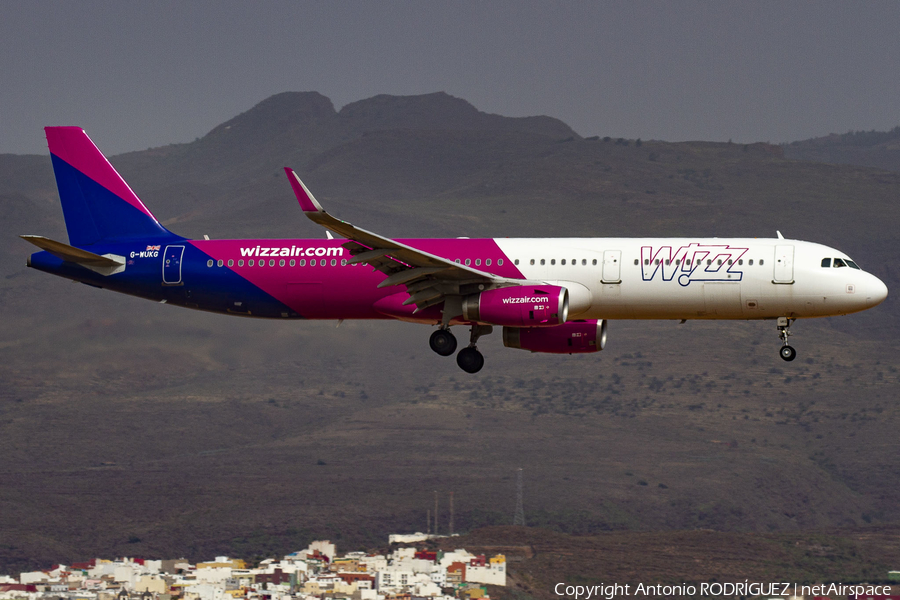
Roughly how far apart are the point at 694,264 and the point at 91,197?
2731cm

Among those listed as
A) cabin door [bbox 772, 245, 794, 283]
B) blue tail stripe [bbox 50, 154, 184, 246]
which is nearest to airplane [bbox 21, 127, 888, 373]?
cabin door [bbox 772, 245, 794, 283]

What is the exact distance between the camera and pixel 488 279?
174ft

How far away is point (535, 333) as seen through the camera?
5712cm

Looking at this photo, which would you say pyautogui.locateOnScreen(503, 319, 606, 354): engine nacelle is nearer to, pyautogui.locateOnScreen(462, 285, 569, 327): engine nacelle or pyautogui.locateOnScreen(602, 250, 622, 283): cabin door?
pyautogui.locateOnScreen(462, 285, 569, 327): engine nacelle

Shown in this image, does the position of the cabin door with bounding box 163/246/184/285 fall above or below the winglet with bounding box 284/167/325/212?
below

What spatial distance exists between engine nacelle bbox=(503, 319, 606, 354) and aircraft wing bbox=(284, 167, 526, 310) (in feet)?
13.5

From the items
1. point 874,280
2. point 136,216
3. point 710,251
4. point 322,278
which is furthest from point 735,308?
point 136,216

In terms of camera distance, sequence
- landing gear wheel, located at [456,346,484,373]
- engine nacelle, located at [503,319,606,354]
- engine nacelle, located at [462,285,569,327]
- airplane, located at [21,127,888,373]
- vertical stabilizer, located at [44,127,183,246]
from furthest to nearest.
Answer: vertical stabilizer, located at [44,127,183,246]
engine nacelle, located at [503,319,606,354]
landing gear wheel, located at [456,346,484,373]
airplane, located at [21,127,888,373]
engine nacelle, located at [462,285,569,327]

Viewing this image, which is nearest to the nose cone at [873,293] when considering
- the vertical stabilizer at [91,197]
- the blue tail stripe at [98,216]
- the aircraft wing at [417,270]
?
the aircraft wing at [417,270]

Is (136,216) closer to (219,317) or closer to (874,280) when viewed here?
(874,280)

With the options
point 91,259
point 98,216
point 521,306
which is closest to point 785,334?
point 521,306

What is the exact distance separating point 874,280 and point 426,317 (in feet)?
58.9

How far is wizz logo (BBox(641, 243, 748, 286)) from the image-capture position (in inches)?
2085

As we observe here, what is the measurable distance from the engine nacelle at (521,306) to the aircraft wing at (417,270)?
77 cm
